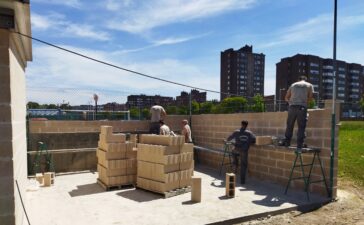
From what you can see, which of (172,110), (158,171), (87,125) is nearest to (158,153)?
(158,171)

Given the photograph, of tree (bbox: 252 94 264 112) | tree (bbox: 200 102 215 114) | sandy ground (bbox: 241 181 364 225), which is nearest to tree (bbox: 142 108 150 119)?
tree (bbox: 200 102 215 114)

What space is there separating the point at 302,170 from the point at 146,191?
3.89 metres

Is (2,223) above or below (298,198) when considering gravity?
above

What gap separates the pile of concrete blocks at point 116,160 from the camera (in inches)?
313

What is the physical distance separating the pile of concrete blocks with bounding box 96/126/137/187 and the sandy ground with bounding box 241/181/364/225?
145 inches

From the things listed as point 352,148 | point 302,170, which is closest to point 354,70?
point 352,148

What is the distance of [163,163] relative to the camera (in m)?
7.20

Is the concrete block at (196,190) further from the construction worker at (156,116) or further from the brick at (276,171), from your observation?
the construction worker at (156,116)

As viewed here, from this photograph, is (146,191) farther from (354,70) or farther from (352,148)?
(354,70)

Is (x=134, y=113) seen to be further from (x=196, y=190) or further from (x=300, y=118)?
(x=300, y=118)

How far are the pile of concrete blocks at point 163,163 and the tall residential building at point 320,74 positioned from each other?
77258 millimetres

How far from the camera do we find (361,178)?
8.68m

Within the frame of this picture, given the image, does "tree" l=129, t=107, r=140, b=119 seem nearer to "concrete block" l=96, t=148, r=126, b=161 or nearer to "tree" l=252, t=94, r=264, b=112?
"tree" l=252, t=94, r=264, b=112

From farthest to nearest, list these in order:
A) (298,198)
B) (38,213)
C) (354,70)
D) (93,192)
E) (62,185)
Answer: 1. (354,70)
2. (62,185)
3. (93,192)
4. (298,198)
5. (38,213)
